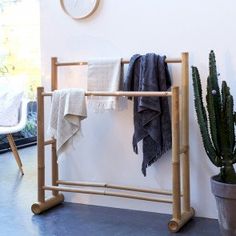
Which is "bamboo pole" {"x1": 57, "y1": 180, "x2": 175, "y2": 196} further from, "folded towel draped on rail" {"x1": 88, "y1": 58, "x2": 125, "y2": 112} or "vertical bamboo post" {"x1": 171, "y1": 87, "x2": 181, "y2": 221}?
"folded towel draped on rail" {"x1": 88, "y1": 58, "x2": 125, "y2": 112}

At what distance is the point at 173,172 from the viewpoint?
2102 millimetres

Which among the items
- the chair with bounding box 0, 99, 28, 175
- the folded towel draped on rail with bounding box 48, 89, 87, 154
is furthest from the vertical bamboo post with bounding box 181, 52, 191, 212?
the chair with bounding box 0, 99, 28, 175

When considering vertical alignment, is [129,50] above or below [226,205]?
above

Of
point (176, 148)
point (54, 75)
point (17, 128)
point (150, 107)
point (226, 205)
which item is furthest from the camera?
point (17, 128)

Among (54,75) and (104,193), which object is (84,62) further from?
(104,193)

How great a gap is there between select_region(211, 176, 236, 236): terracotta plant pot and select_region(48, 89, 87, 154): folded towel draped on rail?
852mm

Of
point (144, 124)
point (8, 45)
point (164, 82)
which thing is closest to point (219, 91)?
point (164, 82)

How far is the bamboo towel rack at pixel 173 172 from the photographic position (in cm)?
209

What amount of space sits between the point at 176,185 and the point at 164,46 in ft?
2.71

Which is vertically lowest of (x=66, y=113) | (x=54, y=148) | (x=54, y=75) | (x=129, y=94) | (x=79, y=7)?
(x=54, y=148)

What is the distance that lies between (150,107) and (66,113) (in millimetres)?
486

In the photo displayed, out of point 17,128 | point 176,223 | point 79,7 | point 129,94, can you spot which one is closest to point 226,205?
point 176,223

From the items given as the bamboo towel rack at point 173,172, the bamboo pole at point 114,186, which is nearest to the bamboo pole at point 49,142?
the bamboo towel rack at point 173,172

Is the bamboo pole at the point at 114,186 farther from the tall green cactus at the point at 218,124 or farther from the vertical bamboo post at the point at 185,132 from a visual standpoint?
the tall green cactus at the point at 218,124
